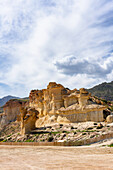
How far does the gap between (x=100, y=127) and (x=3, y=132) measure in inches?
2226

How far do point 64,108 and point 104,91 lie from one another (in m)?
54.9

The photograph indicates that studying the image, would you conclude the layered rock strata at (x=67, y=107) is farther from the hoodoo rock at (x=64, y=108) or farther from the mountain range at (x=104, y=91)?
the mountain range at (x=104, y=91)

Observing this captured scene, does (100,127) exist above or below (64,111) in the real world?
below

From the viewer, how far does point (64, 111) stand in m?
47.0

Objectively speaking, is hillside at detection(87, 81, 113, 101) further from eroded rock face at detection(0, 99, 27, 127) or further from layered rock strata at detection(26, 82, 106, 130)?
layered rock strata at detection(26, 82, 106, 130)

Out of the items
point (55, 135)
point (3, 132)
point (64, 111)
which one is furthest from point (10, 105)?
point (55, 135)

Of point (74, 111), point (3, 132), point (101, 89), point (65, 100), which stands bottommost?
point (3, 132)

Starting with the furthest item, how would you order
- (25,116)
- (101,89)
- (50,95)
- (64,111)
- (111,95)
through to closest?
(101,89) < (111,95) < (50,95) < (64,111) < (25,116)

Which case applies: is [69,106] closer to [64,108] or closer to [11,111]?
[64,108]

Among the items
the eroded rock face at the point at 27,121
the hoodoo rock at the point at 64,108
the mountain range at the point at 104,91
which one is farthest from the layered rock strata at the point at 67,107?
the mountain range at the point at 104,91

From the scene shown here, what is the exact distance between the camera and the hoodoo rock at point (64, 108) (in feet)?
138

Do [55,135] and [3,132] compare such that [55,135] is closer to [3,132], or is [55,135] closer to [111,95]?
[3,132]

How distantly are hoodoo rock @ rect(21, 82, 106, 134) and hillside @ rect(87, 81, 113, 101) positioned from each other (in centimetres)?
4320

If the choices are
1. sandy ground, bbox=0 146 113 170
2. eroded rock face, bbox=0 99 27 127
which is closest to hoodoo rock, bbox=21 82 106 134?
sandy ground, bbox=0 146 113 170
